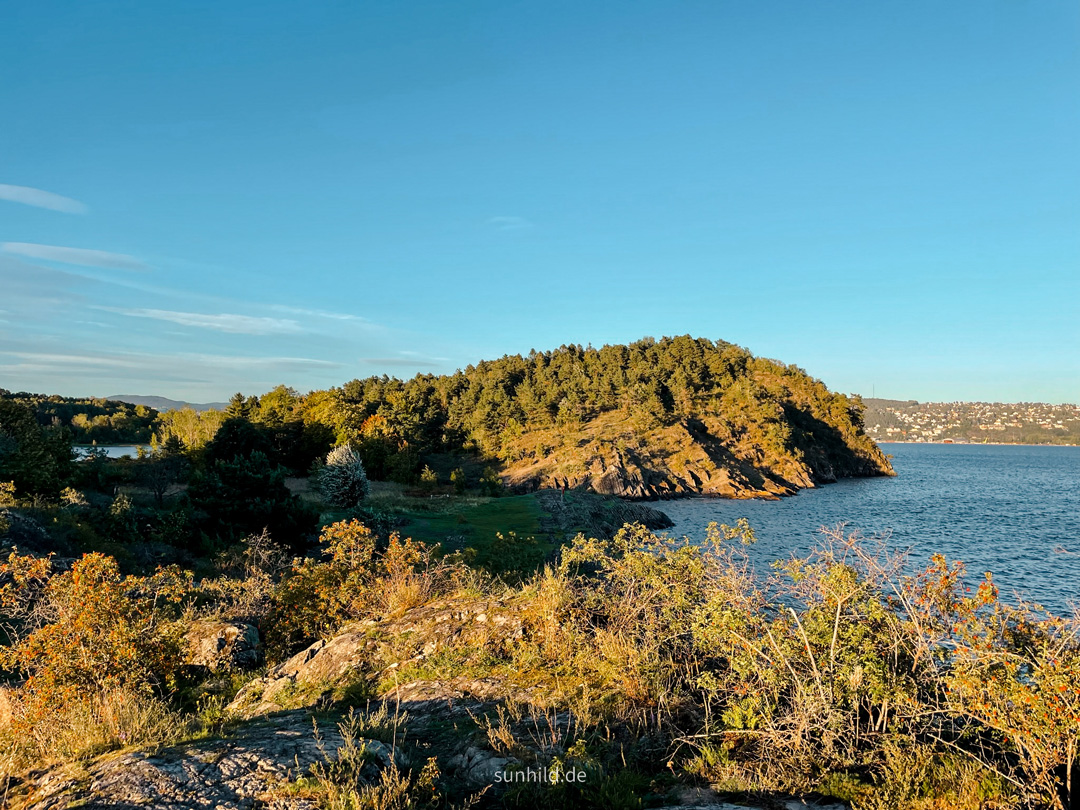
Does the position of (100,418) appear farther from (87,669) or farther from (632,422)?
(87,669)

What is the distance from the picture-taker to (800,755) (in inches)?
207

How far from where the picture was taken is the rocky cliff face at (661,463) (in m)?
60.2

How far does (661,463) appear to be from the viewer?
66625mm

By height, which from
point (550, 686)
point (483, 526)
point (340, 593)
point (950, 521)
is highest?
point (550, 686)

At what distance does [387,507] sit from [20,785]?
34822 mm

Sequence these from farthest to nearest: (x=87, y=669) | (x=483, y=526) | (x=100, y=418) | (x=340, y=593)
Result: (x=100, y=418), (x=483, y=526), (x=340, y=593), (x=87, y=669)

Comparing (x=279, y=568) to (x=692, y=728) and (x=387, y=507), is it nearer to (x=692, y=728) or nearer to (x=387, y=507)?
(x=692, y=728)

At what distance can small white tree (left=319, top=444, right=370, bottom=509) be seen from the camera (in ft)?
129

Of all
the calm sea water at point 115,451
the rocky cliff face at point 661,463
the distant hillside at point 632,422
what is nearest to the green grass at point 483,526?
the rocky cliff face at point 661,463

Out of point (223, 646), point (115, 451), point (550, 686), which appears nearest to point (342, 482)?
point (223, 646)

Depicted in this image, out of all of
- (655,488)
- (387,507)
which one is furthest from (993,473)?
(387,507)

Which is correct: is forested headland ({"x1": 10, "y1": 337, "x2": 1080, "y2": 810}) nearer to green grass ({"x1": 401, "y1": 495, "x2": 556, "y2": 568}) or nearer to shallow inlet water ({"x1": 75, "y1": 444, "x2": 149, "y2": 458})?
green grass ({"x1": 401, "y1": 495, "x2": 556, "y2": 568})

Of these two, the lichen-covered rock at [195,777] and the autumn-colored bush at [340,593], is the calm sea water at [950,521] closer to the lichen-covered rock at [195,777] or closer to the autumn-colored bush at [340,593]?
the autumn-colored bush at [340,593]

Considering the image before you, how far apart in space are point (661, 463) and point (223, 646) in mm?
59704
